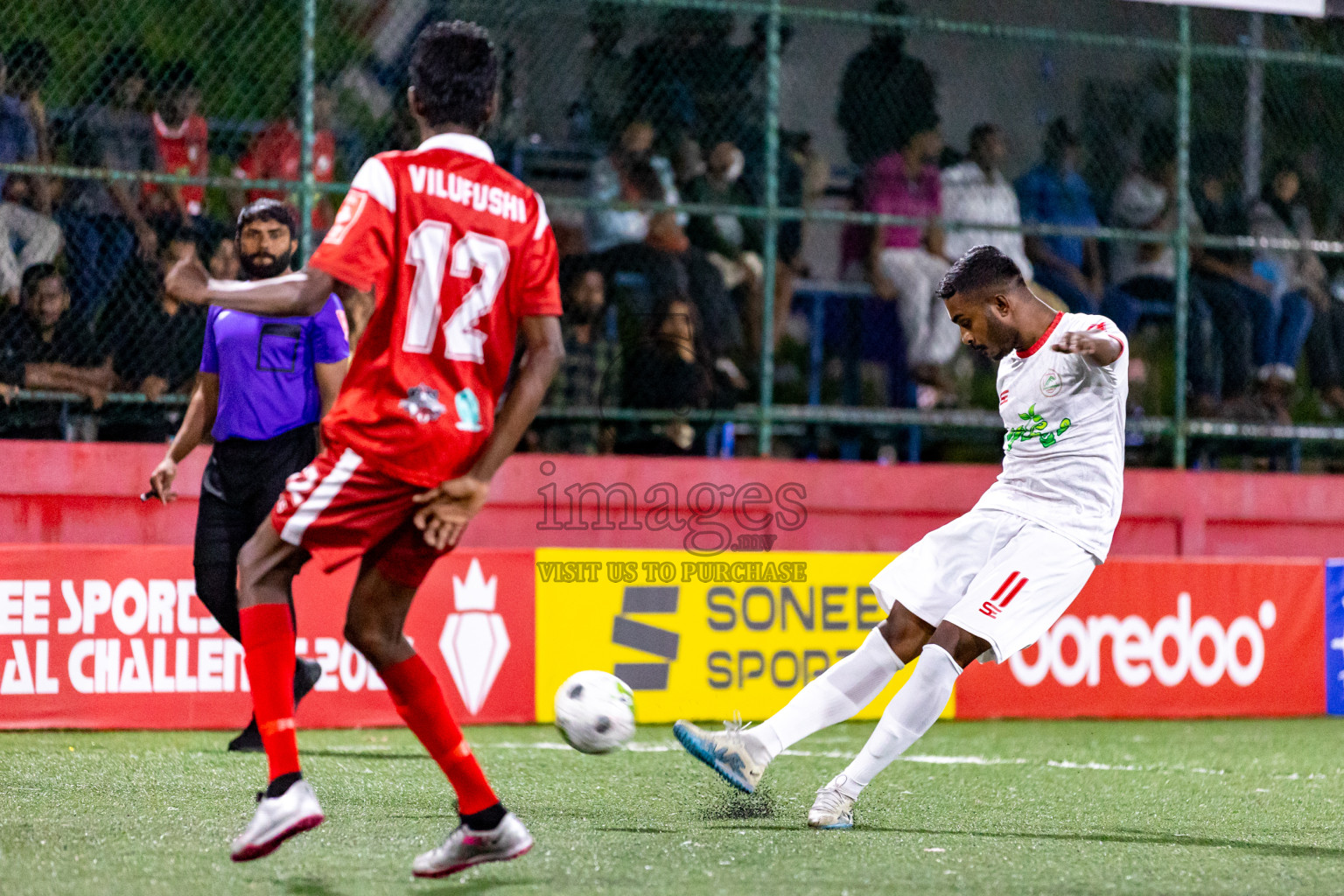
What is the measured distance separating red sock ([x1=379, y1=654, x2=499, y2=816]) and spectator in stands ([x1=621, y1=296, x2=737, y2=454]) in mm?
6103

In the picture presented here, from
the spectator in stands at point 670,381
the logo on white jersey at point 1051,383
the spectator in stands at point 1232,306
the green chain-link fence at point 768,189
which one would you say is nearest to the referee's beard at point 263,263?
the logo on white jersey at point 1051,383

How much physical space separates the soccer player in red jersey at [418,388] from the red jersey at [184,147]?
6031 millimetres

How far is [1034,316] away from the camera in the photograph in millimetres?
5703

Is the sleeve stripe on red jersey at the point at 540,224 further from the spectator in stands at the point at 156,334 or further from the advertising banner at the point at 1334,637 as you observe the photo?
the advertising banner at the point at 1334,637

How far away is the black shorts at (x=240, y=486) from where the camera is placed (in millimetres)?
6652

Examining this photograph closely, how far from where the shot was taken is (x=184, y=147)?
9.97 meters

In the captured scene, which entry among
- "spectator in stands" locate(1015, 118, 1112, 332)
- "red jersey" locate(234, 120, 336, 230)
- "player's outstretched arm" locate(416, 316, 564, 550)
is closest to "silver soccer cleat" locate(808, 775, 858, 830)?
"player's outstretched arm" locate(416, 316, 564, 550)

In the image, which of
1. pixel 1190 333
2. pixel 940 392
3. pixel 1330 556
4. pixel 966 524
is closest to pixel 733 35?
pixel 940 392

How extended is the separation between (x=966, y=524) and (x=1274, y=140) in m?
7.96

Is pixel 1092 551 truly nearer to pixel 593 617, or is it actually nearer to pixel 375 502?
pixel 375 502

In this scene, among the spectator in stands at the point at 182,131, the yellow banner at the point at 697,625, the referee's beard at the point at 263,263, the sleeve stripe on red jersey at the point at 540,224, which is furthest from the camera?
the spectator in stands at the point at 182,131

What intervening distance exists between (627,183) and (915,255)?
78.9 inches

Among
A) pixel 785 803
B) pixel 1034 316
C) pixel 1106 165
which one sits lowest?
pixel 785 803

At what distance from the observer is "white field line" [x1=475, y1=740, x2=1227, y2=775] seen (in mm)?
7398
